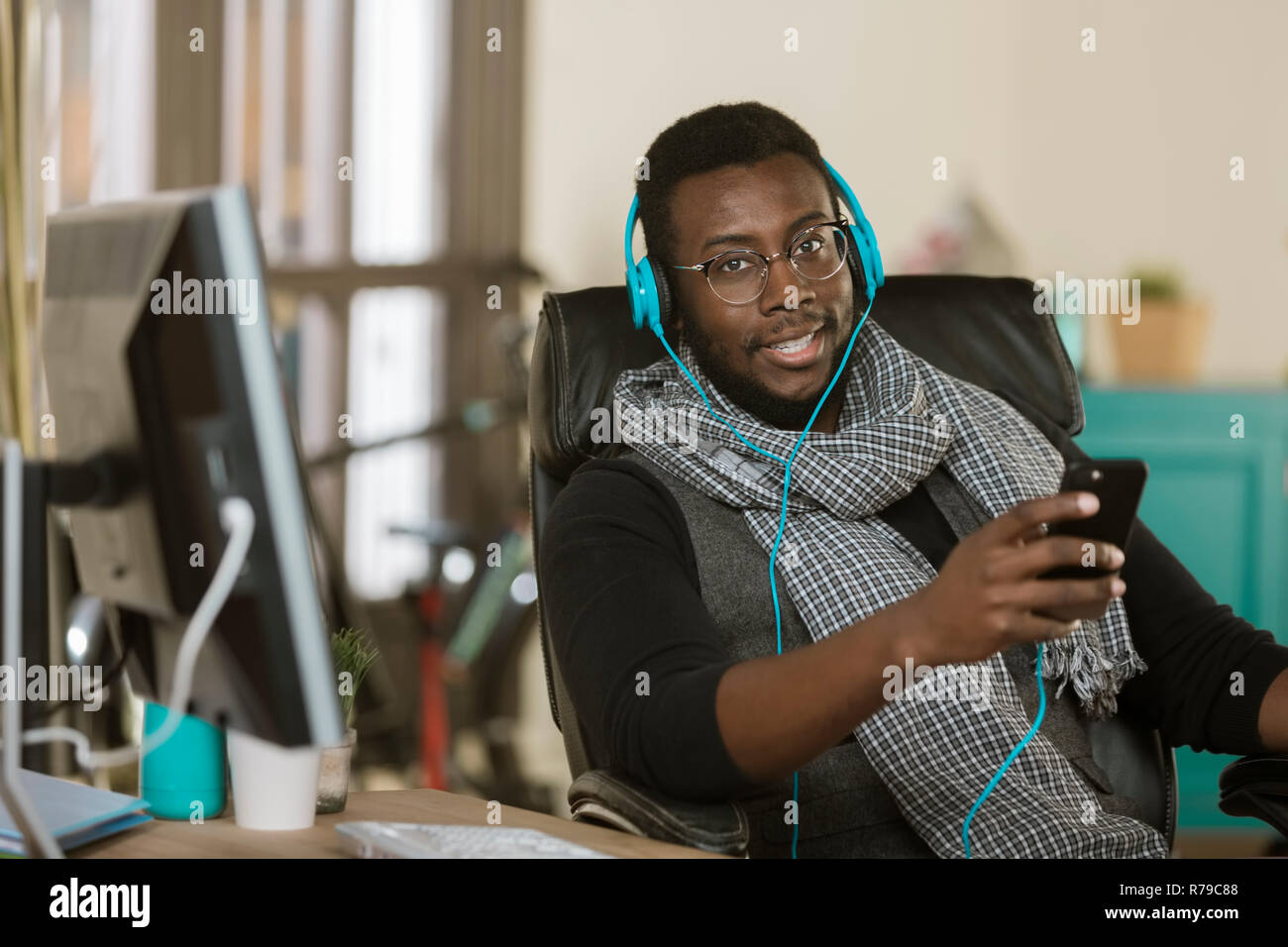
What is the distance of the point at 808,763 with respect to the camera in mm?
1217

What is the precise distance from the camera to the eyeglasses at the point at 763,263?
137 centimetres

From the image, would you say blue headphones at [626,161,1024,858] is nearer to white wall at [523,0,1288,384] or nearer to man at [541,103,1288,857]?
man at [541,103,1288,857]

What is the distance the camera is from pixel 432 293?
→ 3.37 meters

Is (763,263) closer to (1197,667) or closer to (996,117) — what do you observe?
(1197,667)

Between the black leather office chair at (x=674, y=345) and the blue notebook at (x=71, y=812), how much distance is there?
0.35m

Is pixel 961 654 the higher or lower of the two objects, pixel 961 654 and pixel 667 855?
the higher

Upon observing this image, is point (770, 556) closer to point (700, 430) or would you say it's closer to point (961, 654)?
point (700, 430)

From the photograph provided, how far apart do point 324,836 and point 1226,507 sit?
2117 mm

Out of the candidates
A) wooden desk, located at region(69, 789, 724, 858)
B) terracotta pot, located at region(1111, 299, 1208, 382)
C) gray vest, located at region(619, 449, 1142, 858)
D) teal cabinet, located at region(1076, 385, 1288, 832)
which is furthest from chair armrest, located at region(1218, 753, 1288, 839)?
terracotta pot, located at region(1111, 299, 1208, 382)

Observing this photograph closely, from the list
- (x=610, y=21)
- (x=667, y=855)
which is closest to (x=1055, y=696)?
(x=667, y=855)

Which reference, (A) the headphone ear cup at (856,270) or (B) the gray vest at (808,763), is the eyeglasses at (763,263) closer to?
(A) the headphone ear cup at (856,270)

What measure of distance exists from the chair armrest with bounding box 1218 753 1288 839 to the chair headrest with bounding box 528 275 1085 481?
47cm

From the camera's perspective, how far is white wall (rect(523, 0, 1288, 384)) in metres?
3.09
